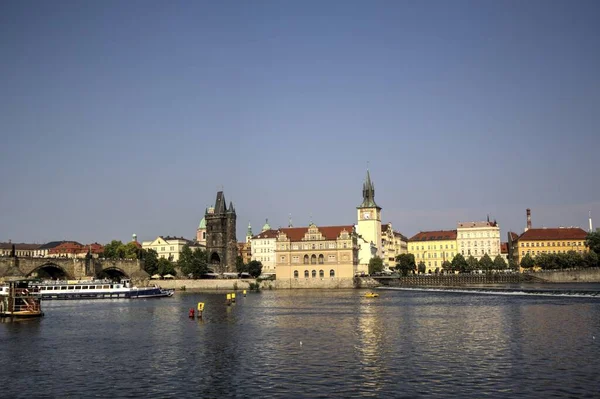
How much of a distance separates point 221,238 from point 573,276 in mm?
94848

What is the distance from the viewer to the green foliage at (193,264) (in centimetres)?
15125

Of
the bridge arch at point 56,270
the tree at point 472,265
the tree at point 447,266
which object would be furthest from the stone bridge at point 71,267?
the tree at point 472,265

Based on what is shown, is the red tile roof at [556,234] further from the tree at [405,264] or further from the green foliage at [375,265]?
the green foliage at [375,265]

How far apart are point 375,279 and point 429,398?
407ft

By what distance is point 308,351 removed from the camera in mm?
37094

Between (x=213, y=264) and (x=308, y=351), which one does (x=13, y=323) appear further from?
(x=213, y=264)

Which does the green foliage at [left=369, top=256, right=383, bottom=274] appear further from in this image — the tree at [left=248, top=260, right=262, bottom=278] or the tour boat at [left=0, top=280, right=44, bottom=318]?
the tour boat at [left=0, top=280, right=44, bottom=318]

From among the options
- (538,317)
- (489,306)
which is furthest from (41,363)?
(489,306)

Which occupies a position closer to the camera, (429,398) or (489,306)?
(429,398)

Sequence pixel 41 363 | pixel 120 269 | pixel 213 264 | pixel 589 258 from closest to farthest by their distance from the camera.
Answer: pixel 41 363, pixel 120 269, pixel 589 258, pixel 213 264

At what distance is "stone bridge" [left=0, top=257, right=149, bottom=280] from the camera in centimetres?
11188

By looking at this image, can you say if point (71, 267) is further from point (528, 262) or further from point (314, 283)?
point (528, 262)

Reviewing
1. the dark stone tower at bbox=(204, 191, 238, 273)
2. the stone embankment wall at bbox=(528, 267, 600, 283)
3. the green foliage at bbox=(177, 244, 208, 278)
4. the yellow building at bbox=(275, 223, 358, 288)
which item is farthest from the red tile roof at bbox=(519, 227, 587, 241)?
the green foliage at bbox=(177, 244, 208, 278)

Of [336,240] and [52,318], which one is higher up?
[336,240]
